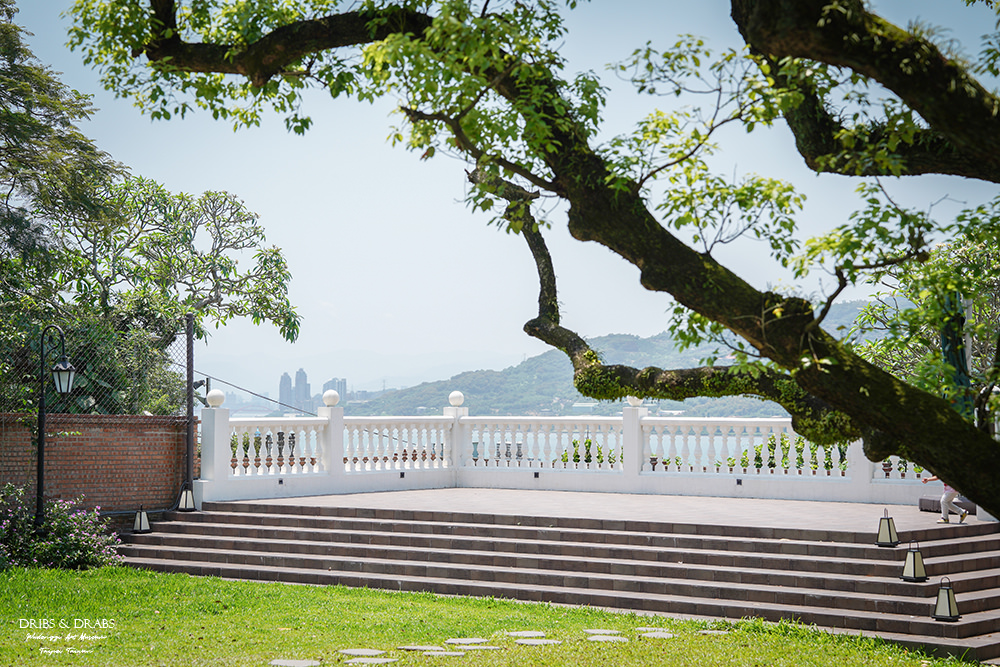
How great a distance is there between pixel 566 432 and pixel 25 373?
9.31m

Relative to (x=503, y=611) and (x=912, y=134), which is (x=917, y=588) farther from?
(x=912, y=134)

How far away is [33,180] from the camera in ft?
52.7

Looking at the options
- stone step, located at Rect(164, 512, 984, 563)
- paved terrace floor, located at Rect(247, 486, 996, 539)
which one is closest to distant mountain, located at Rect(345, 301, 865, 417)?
paved terrace floor, located at Rect(247, 486, 996, 539)

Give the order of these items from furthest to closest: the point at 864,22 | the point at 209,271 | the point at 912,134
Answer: the point at 209,271, the point at 912,134, the point at 864,22

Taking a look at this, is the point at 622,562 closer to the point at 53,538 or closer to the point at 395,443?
the point at 395,443

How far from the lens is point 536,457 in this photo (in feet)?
60.6

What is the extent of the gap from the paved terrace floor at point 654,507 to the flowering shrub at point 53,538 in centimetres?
246

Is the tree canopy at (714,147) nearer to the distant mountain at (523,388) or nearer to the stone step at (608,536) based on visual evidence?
the stone step at (608,536)

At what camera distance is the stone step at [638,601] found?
32.0 ft

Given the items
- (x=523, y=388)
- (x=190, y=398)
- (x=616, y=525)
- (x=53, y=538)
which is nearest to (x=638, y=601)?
(x=616, y=525)

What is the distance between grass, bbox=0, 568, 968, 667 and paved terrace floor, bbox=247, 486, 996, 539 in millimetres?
2696

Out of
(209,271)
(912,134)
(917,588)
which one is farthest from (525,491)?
(912,134)

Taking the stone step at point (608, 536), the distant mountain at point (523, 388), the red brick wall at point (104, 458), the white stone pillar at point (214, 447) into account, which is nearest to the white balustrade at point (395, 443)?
the white stone pillar at point (214, 447)

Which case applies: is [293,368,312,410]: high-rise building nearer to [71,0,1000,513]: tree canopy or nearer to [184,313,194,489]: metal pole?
[184,313,194,489]: metal pole
